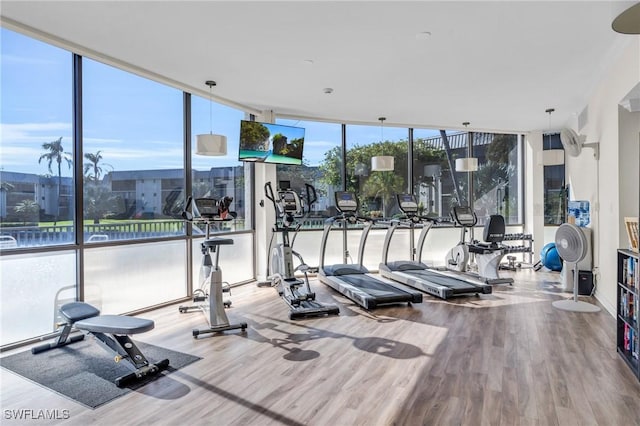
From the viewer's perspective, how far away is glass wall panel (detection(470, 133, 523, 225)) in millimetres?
8836

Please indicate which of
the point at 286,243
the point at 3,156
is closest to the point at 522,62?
the point at 286,243

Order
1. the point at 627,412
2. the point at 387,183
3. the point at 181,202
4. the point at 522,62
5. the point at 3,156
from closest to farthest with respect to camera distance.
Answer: the point at 627,412 < the point at 3,156 < the point at 522,62 < the point at 181,202 < the point at 387,183

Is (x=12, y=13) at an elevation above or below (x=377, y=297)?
above

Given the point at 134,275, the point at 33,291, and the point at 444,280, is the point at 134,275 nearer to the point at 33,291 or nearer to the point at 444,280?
the point at 33,291

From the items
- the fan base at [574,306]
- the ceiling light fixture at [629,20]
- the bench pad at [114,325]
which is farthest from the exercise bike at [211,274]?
the fan base at [574,306]

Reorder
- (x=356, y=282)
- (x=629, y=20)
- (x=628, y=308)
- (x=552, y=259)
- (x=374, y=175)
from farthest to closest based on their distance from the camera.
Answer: (x=374, y=175) < (x=552, y=259) < (x=356, y=282) < (x=628, y=308) < (x=629, y=20)

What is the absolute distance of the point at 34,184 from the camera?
411 centimetres


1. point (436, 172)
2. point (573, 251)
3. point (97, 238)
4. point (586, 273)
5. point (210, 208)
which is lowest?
point (586, 273)

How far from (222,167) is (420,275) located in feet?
12.4

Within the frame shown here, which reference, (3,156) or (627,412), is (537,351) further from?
(3,156)

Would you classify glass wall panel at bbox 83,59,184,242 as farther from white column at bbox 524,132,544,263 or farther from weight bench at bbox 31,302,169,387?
white column at bbox 524,132,544,263

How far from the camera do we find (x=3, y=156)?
387cm

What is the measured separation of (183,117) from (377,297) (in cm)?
382

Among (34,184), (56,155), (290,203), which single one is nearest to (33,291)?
(34,184)
